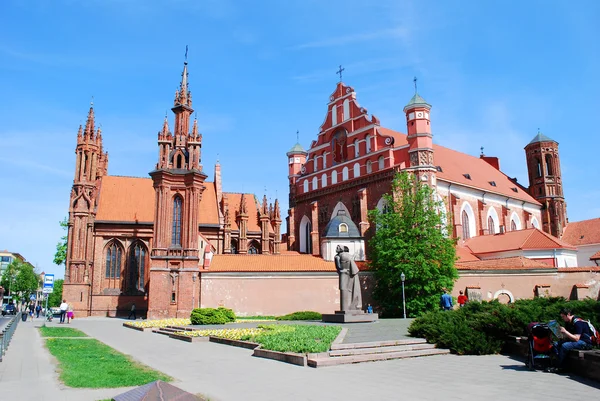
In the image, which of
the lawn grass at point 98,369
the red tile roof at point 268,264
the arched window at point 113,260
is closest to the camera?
the lawn grass at point 98,369

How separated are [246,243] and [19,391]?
40.6 m

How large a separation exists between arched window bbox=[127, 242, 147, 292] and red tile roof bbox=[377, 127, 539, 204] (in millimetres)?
24991

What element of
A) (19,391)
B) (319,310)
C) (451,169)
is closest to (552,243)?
(451,169)

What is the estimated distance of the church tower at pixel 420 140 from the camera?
40.4 meters

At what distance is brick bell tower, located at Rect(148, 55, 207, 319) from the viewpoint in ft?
118

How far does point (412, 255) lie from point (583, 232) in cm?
3148

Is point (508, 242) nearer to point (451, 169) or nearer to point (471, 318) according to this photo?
point (451, 169)

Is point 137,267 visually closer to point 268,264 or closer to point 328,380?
point 268,264

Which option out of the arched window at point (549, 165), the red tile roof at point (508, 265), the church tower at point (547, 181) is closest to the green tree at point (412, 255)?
the red tile roof at point (508, 265)

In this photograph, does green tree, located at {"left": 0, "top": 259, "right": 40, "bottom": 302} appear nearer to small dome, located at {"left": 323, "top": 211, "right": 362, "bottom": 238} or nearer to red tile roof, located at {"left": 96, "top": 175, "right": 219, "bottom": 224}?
red tile roof, located at {"left": 96, "top": 175, "right": 219, "bottom": 224}

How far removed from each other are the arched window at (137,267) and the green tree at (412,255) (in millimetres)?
22192

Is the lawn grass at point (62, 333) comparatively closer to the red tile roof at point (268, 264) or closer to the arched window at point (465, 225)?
the red tile roof at point (268, 264)

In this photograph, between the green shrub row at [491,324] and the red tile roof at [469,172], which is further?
the red tile roof at [469,172]

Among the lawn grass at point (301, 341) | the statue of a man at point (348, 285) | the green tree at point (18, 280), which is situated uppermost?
the green tree at point (18, 280)
